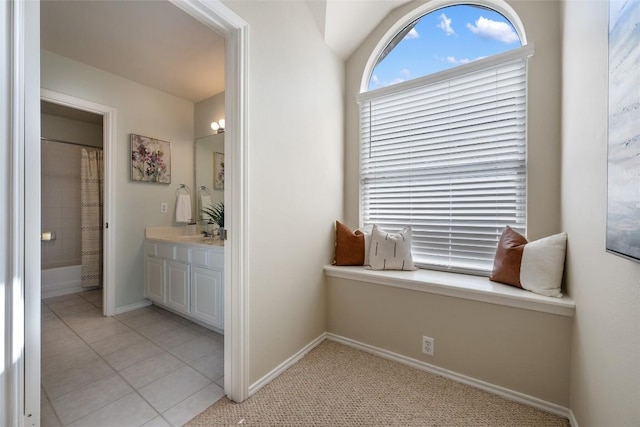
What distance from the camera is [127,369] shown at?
181cm

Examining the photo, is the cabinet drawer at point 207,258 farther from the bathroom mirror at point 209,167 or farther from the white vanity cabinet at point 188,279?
the bathroom mirror at point 209,167

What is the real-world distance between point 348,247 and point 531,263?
1236 mm

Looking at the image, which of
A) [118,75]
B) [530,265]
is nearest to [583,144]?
[530,265]

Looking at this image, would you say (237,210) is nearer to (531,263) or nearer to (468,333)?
(468,333)

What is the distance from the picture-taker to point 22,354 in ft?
2.85

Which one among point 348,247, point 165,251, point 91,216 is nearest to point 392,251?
point 348,247

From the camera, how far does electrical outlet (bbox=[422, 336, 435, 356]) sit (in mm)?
1795

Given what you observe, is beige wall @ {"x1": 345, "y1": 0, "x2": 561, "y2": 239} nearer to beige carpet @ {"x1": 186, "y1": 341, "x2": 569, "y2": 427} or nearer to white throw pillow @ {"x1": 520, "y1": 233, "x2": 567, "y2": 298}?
white throw pillow @ {"x1": 520, "y1": 233, "x2": 567, "y2": 298}

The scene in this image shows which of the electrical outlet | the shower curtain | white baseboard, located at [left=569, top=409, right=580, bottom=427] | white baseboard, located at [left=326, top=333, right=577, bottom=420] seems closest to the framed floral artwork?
the shower curtain

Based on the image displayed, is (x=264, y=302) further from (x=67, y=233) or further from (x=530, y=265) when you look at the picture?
(x=67, y=233)

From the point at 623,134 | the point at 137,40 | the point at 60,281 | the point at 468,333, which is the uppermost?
the point at 137,40

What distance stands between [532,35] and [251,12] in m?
1.85

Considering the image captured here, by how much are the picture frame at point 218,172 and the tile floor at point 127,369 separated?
1532 millimetres

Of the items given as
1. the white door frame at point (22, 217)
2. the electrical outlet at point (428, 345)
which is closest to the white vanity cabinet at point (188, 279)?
the white door frame at point (22, 217)
